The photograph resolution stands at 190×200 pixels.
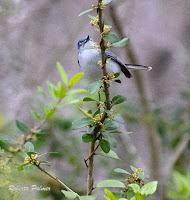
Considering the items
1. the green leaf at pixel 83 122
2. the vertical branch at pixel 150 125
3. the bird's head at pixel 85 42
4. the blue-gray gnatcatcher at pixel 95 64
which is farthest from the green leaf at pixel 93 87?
the vertical branch at pixel 150 125

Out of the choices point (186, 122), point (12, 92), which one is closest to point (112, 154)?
point (12, 92)

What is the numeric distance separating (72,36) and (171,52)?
3.44 m

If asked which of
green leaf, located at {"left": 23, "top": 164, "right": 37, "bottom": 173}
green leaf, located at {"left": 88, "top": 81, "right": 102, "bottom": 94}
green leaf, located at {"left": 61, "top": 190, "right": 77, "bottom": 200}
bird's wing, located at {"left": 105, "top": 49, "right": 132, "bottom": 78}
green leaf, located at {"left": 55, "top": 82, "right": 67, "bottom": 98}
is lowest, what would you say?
green leaf, located at {"left": 61, "top": 190, "right": 77, "bottom": 200}

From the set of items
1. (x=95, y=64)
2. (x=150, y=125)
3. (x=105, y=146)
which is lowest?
(x=105, y=146)

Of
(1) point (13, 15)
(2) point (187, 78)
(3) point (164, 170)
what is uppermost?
(1) point (13, 15)

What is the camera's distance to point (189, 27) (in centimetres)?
663

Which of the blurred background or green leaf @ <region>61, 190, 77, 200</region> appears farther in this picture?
the blurred background

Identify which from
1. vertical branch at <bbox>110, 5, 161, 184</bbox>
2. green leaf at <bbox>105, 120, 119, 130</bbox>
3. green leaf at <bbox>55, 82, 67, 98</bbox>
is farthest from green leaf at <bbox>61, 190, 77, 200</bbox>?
vertical branch at <bbox>110, 5, 161, 184</bbox>

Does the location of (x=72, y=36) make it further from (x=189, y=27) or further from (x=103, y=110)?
(x=189, y=27)

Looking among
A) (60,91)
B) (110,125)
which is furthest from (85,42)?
(110,125)

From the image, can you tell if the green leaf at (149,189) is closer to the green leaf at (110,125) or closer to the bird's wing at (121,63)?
the green leaf at (110,125)

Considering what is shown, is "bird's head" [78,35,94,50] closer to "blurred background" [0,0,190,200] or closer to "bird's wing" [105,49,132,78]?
"bird's wing" [105,49,132,78]

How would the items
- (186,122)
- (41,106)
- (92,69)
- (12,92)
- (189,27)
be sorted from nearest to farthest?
(92,69)
(41,106)
(12,92)
(186,122)
(189,27)

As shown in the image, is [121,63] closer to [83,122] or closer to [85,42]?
[85,42]
